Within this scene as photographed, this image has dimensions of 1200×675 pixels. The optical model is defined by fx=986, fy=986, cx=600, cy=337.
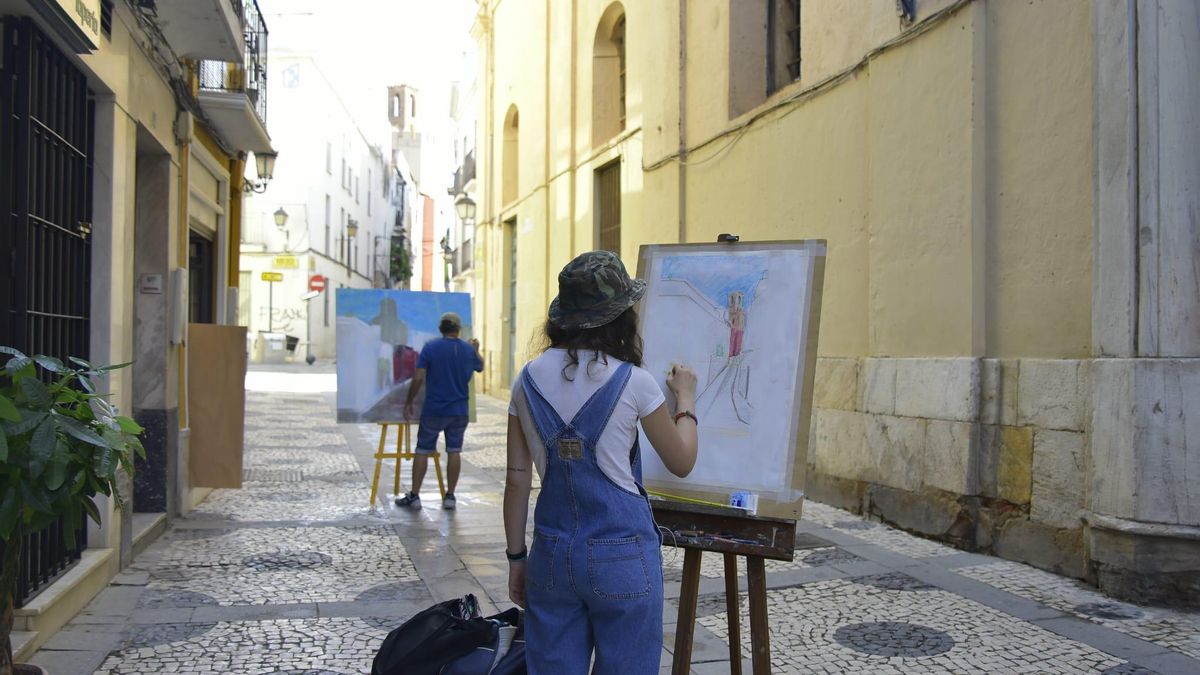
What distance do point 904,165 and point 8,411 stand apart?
6.08 metres

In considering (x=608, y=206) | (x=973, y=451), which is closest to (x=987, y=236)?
(x=973, y=451)

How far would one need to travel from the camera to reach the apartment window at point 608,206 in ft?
47.1

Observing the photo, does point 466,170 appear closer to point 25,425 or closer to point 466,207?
point 466,207

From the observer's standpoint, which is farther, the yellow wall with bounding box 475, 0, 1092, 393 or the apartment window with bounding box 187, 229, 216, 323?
Result: the apartment window with bounding box 187, 229, 216, 323

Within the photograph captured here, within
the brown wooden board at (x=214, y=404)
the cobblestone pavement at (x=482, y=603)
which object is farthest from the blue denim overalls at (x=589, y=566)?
the brown wooden board at (x=214, y=404)

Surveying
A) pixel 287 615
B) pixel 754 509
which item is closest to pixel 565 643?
pixel 754 509

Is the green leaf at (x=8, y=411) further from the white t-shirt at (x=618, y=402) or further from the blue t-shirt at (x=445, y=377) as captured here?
the blue t-shirt at (x=445, y=377)

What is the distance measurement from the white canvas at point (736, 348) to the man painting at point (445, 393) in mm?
4530

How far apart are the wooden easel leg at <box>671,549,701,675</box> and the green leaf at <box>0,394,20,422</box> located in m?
2.13

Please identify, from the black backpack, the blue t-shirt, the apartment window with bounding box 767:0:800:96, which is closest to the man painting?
the blue t-shirt

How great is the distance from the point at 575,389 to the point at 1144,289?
396 cm

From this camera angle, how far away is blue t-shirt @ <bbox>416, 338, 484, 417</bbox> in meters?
7.99

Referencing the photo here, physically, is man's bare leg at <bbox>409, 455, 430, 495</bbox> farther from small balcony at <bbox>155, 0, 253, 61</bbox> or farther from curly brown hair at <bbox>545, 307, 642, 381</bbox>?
curly brown hair at <bbox>545, 307, 642, 381</bbox>

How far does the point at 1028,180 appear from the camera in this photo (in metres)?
6.16
